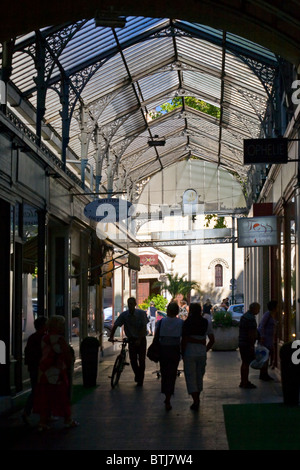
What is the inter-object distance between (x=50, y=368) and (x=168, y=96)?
21308 mm

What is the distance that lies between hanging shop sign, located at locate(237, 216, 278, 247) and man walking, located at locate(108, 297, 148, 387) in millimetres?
4670

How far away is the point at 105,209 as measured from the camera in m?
19.7

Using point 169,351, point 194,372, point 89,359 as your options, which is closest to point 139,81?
point 89,359

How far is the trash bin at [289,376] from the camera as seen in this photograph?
11641 millimetres

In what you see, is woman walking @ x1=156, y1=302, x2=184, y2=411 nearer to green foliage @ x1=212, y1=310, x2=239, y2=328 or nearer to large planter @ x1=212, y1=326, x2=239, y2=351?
green foliage @ x1=212, y1=310, x2=239, y2=328

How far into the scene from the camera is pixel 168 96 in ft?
98.5

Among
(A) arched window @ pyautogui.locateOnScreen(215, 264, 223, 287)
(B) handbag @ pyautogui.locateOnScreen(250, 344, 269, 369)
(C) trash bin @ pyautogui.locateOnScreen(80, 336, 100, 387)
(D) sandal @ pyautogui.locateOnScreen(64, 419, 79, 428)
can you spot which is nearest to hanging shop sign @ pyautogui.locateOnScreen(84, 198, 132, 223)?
(C) trash bin @ pyautogui.locateOnScreen(80, 336, 100, 387)

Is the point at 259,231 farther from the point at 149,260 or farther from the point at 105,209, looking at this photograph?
the point at 149,260

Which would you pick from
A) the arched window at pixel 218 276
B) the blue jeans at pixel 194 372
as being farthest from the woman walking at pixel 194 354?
the arched window at pixel 218 276

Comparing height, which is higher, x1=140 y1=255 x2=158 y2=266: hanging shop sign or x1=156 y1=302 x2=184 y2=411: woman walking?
x1=140 y1=255 x2=158 y2=266: hanging shop sign

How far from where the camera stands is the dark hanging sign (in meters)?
13.8

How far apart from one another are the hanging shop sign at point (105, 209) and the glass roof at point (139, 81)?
2.54 meters

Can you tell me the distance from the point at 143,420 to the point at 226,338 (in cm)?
1489

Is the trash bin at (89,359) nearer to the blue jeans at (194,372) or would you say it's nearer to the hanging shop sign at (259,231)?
the blue jeans at (194,372)
